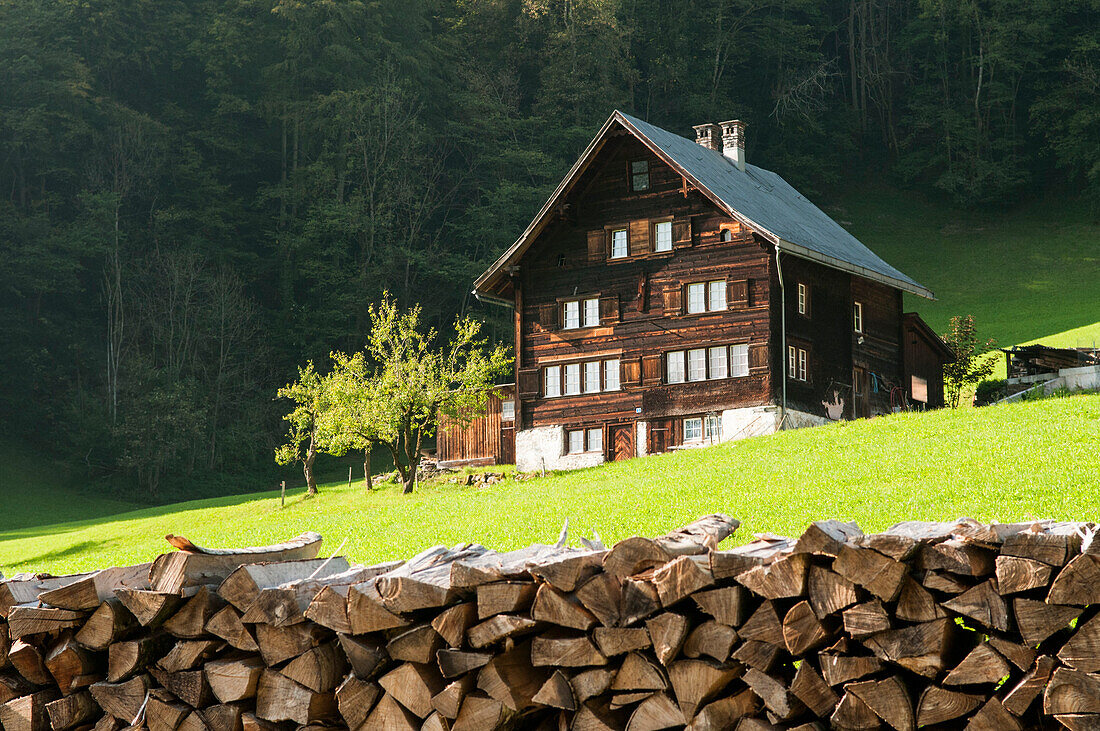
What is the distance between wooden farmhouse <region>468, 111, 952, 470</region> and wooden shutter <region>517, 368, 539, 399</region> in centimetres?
3

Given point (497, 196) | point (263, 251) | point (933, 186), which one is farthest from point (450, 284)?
point (933, 186)

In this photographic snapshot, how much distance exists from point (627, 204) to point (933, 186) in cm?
4691

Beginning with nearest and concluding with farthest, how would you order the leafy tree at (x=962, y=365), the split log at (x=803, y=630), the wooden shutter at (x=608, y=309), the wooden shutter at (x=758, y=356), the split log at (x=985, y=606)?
the split log at (x=985, y=606) < the split log at (x=803, y=630) < the wooden shutter at (x=758, y=356) < the wooden shutter at (x=608, y=309) < the leafy tree at (x=962, y=365)

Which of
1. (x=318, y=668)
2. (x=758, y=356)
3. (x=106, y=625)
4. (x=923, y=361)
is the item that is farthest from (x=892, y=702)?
(x=923, y=361)

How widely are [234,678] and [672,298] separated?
32904 mm

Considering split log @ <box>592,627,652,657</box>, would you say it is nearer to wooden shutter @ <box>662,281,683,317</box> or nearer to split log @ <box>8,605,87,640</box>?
split log @ <box>8,605,87,640</box>

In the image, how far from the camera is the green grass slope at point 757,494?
61.5ft

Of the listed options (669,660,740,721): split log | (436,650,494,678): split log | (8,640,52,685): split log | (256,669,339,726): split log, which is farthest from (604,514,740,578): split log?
(8,640,52,685): split log

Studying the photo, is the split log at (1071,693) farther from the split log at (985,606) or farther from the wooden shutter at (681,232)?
the wooden shutter at (681,232)

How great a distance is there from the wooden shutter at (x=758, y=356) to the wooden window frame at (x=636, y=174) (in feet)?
21.0

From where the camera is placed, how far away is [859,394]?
4197cm

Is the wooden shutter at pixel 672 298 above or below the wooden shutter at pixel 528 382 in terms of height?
above

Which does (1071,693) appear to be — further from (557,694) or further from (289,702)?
(289,702)

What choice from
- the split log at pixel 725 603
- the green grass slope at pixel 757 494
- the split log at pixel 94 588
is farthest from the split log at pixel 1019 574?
the green grass slope at pixel 757 494
